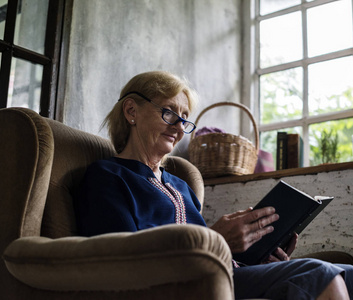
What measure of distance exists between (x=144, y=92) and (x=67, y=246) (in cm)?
76

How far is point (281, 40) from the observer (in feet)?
9.91

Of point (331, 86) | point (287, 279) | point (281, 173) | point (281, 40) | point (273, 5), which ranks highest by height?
point (273, 5)

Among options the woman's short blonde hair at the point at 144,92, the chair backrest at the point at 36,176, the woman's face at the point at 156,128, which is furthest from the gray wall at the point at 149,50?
the chair backrest at the point at 36,176

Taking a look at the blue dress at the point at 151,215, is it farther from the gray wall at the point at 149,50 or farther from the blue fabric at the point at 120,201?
the gray wall at the point at 149,50

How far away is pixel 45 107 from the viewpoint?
2.02 m

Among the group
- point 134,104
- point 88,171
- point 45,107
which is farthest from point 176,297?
point 45,107

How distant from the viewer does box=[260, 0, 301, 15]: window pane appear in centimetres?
304

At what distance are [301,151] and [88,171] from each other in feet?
4.66

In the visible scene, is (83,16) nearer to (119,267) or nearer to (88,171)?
(88,171)

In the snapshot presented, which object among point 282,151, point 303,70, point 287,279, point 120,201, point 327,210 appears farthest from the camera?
point 303,70

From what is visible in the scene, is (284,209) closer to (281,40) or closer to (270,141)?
(270,141)

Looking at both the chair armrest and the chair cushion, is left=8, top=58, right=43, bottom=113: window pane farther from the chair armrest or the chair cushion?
the chair armrest

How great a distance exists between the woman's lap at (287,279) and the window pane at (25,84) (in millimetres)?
1148

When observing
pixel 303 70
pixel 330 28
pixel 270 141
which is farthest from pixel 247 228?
pixel 330 28
